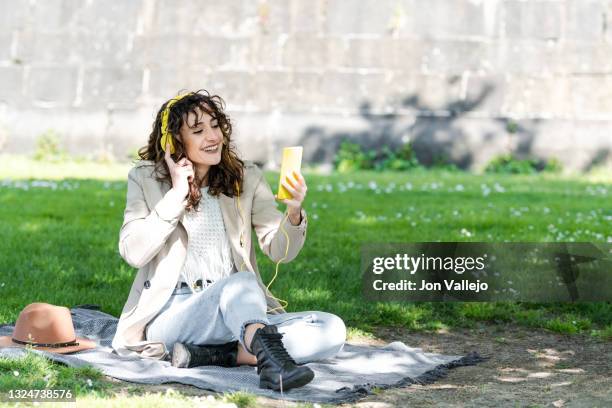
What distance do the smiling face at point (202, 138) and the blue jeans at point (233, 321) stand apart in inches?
24.4

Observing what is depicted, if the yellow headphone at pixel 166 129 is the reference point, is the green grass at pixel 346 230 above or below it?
below

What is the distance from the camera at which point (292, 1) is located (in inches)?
596

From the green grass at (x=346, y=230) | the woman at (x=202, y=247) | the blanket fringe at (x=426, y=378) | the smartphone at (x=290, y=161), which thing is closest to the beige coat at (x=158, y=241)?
the woman at (x=202, y=247)

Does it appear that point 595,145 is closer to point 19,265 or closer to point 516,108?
point 516,108

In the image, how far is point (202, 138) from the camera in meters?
5.42

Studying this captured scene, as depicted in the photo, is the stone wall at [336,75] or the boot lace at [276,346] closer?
the boot lace at [276,346]

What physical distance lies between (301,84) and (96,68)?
290 cm

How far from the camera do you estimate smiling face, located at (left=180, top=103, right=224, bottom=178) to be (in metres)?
5.42

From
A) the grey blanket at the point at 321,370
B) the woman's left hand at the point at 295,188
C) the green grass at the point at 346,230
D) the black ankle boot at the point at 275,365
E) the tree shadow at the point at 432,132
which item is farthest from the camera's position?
the tree shadow at the point at 432,132

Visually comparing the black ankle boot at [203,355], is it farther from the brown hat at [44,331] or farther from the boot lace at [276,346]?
the brown hat at [44,331]

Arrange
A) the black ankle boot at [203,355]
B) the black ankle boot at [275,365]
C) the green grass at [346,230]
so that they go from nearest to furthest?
the black ankle boot at [275,365]
the black ankle boot at [203,355]
the green grass at [346,230]

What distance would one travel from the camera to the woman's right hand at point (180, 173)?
5.23 meters

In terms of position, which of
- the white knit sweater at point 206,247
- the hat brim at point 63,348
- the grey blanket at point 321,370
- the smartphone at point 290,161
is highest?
the smartphone at point 290,161

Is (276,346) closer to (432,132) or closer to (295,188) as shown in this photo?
(295,188)
